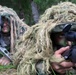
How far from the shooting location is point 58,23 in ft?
11.9

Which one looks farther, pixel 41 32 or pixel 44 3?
pixel 44 3

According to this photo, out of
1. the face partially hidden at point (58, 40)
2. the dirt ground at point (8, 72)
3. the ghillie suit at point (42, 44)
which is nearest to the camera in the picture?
the ghillie suit at point (42, 44)

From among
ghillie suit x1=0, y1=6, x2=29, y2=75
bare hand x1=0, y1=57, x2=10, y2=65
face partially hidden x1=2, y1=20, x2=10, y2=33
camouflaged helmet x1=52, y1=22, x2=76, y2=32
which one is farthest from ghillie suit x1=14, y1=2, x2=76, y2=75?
face partially hidden x1=2, y1=20, x2=10, y2=33

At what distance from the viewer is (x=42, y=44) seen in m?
3.60

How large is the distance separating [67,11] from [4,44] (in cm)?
117

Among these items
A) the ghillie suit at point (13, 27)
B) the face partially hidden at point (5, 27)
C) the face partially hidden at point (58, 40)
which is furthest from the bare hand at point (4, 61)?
the face partially hidden at point (58, 40)

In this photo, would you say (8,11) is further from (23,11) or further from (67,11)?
(23,11)

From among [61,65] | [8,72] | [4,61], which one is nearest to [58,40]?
[61,65]

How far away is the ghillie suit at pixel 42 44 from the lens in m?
3.48

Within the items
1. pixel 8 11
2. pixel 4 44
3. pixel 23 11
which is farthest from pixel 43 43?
pixel 23 11

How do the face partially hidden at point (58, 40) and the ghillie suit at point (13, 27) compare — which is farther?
the ghillie suit at point (13, 27)

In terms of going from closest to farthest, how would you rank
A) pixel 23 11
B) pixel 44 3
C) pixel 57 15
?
1. pixel 57 15
2. pixel 44 3
3. pixel 23 11

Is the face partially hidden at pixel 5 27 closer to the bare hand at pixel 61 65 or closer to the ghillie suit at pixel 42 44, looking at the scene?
the ghillie suit at pixel 42 44

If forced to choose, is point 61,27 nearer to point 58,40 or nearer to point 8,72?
point 58,40
